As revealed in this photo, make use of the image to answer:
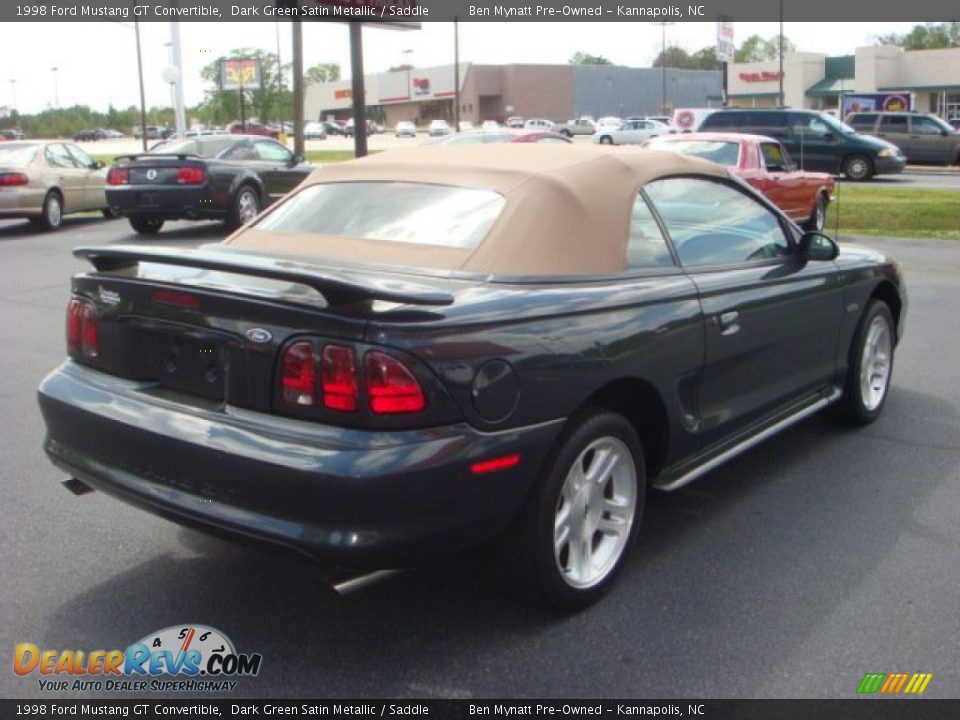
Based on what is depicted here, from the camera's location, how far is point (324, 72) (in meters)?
155

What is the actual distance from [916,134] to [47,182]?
26.4 meters

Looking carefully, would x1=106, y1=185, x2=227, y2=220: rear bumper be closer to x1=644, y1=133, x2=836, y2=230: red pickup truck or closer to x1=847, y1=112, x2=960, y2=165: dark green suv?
x1=644, y1=133, x2=836, y2=230: red pickup truck

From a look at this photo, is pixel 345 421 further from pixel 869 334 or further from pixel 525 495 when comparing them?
pixel 869 334

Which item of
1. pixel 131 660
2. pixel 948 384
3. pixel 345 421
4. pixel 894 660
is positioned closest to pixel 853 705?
pixel 894 660

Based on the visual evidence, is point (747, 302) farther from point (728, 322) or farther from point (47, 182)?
point (47, 182)

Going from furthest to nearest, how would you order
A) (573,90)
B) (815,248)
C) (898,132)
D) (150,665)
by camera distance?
(573,90), (898,132), (815,248), (150,665)

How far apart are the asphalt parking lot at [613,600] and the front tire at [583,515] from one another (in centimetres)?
13

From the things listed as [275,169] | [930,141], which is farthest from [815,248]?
[930,141]

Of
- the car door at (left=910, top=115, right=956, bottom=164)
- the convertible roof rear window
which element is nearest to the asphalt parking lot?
the convertible roof rear window

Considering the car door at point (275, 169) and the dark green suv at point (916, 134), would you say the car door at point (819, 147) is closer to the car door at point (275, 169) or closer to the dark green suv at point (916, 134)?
the dark green suv at point (916, 134)

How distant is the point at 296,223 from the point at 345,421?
5.53ft

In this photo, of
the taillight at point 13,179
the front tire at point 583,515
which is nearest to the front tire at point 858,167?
the taillight at point 13,179

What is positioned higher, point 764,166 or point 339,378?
point 764,166

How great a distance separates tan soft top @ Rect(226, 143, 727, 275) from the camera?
372 cm
